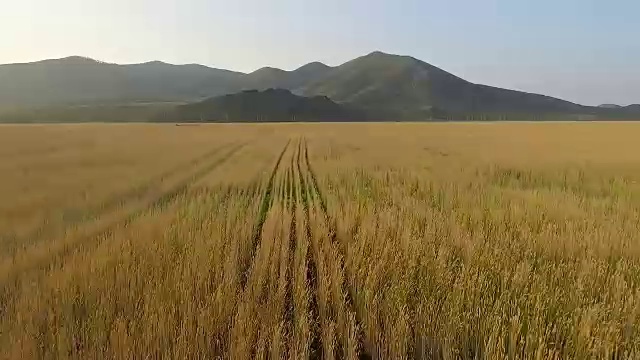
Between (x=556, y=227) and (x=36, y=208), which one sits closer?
(x=556, y=227)

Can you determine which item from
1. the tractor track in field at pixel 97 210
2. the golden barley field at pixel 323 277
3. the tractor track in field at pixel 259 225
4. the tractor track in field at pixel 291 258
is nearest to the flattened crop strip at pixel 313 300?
the golden barley field at pixel 323 277

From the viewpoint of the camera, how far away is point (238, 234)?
802cm

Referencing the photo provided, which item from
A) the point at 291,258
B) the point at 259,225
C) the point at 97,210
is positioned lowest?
the point at 97,210

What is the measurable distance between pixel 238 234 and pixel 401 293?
3566 mm

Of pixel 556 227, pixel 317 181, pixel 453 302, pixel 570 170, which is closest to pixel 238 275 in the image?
pixel 453 302

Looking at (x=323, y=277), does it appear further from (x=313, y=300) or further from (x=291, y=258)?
(x=291, y=258)

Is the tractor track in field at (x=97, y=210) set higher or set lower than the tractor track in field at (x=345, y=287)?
lower

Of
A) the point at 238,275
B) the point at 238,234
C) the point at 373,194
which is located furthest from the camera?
the point at 373,194

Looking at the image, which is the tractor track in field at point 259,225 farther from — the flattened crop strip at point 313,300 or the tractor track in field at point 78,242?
the tractor track in field at point 78,242

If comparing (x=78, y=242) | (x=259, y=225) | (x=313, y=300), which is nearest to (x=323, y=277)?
(x=313, y=300)

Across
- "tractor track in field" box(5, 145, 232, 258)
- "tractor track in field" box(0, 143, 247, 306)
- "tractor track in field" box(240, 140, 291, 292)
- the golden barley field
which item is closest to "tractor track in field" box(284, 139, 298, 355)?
the golden barley field

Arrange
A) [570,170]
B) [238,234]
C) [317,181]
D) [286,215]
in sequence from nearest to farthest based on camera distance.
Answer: [238,234] → [286,215] → [317,181] → [570,170]

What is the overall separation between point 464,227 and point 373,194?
451 centimetres

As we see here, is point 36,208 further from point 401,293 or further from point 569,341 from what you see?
point 569,341
